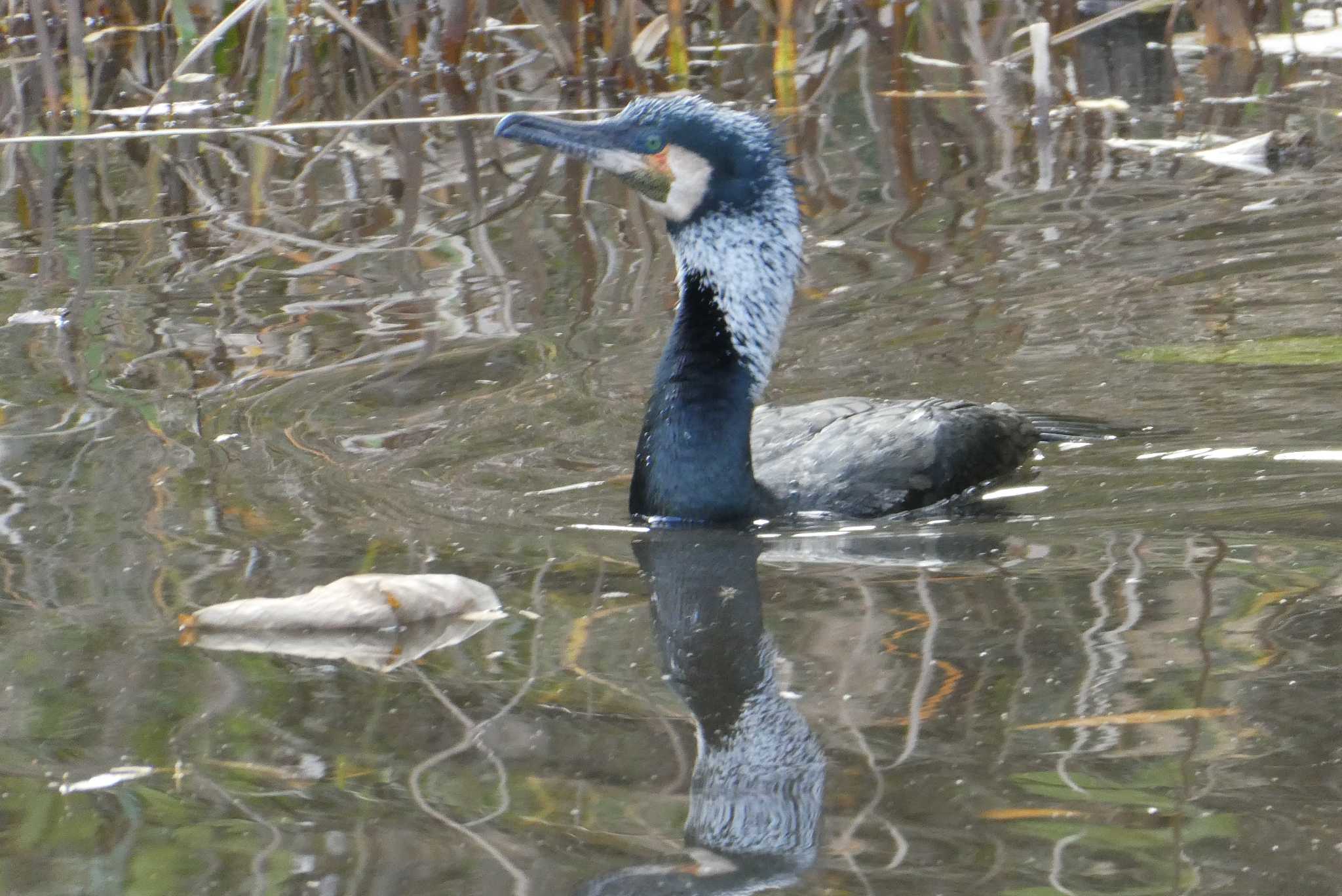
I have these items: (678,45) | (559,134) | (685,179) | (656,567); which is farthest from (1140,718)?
(678,45)

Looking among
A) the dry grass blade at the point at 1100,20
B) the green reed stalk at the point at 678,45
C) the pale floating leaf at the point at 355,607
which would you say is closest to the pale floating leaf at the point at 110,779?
the pale floating leaf at the point at 355,607

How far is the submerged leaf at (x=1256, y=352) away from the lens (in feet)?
18.5

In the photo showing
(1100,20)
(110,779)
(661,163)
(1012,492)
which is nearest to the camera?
(110,779)

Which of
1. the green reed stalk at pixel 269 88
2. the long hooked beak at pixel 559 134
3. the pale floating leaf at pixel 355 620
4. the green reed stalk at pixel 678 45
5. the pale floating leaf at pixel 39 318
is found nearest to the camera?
the pale floating leaf at pixel 355 620

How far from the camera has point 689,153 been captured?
15.4 feet

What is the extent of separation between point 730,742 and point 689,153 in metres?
1.90

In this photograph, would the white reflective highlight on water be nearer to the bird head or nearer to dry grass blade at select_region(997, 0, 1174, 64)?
the bird head

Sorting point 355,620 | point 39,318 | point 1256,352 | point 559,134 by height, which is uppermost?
point 559,134

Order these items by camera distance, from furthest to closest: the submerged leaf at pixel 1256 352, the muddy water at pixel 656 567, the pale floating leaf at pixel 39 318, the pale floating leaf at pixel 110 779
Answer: the pale floating leaf at pixel 39 318 < the submerged leaf at pixel 1256 352 < the pale floating leaf at pixel 110 779 < the muddy water at pixel 656 567

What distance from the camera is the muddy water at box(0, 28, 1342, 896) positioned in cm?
283

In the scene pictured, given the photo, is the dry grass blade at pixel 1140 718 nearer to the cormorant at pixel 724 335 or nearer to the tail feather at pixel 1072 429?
the cormorant at pixel 724 335

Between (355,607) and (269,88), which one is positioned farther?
(269,88)

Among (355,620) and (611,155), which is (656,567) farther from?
(611,155)

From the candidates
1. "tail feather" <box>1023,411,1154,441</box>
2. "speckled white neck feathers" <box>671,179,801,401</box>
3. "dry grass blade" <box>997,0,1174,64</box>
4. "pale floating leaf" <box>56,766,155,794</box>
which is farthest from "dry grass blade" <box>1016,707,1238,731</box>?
"dry grass blade" <box>997,0,1174,64</box>
